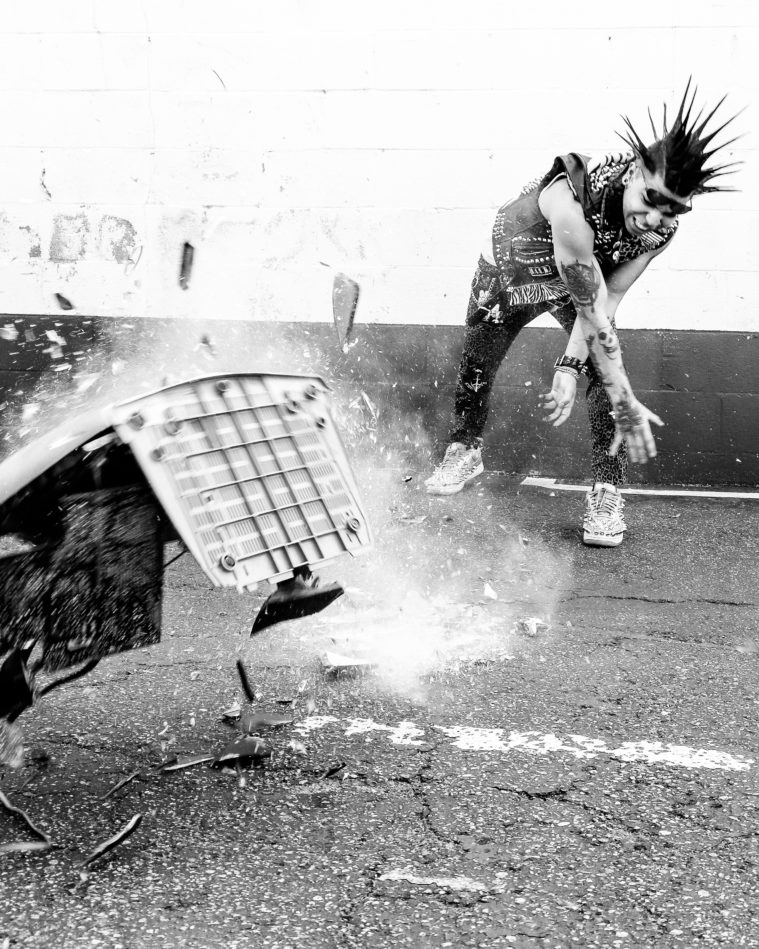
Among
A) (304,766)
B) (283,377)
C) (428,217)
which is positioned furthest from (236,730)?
(428,217)

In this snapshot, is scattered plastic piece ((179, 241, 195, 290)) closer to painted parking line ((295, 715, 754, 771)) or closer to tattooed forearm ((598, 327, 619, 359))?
tattooed forearm ((598, 327, 619, 359))

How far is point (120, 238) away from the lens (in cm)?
566

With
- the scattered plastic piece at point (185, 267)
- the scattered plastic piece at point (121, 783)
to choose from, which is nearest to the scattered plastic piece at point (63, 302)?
the scattered plastic piece at point (185, 267)

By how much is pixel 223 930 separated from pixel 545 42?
4.60 meters

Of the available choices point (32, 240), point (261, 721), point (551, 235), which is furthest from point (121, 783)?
point (32, 240)

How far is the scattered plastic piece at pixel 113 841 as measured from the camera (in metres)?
1.93

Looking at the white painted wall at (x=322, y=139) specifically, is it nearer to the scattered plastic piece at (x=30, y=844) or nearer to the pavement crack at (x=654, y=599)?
the pavement crack at (x=654, y=599)

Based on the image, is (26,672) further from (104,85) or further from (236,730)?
(104,85)

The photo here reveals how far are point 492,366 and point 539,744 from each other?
260 cm

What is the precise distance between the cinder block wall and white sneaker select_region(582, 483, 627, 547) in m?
1.17

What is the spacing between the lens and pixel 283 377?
2.16 meters

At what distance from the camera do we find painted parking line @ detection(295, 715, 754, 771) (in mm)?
2312

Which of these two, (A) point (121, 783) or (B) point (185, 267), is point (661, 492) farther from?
(A) point (121, 783)

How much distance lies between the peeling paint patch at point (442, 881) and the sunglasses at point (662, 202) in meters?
2.53
